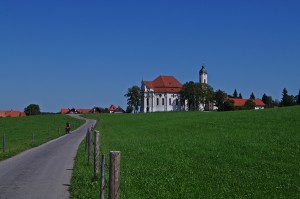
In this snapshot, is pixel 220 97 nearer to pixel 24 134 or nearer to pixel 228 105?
pixel 228 105

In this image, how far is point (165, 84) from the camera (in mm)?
163750

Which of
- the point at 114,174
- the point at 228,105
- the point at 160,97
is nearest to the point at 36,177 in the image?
the point at 114,174

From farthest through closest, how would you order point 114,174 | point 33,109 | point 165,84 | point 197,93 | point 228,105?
point 33,109
point 165,84
point 197,93
point 228,105
point 114,174

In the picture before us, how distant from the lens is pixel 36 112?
17975 cm

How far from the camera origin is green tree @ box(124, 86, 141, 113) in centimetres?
15788

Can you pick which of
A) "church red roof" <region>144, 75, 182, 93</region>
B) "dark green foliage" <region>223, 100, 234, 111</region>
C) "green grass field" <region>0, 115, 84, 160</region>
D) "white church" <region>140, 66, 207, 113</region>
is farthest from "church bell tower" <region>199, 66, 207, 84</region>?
"green grass field" <region>0, 115, 84, 160</region>

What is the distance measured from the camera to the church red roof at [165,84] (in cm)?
16212

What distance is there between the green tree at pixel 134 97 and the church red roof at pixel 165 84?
21.1ft

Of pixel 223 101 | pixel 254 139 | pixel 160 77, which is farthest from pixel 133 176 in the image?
pixel 160 77

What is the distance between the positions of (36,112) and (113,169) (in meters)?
177

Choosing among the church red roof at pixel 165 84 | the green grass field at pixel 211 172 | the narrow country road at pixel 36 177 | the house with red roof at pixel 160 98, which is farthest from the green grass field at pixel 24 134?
the church red roof at pixel 165 84

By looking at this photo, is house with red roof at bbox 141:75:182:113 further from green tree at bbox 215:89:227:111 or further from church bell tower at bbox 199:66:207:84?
green tree at bbox 215:89:227:111

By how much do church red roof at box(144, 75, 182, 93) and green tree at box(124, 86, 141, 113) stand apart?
6444 mm

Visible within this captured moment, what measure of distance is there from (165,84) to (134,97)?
41.5 feet
